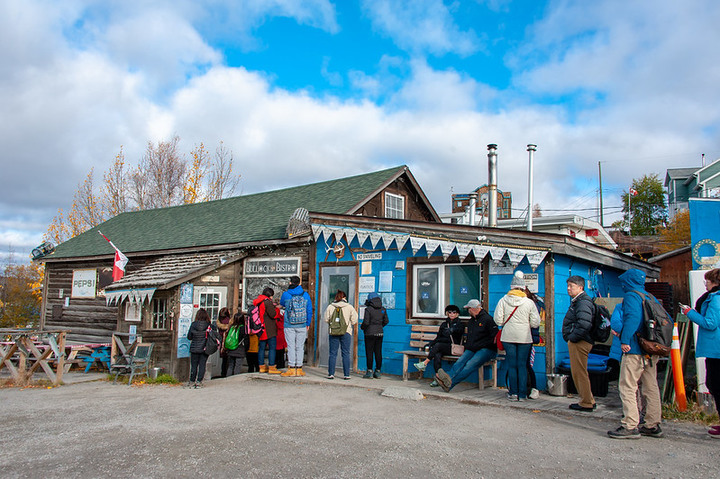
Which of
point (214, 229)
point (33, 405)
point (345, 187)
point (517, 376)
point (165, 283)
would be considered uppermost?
point (345, 187)

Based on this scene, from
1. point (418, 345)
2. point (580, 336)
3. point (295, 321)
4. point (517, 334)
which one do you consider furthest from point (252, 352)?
point (580, 336)

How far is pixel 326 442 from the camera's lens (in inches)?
237

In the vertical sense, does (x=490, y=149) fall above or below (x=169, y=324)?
above

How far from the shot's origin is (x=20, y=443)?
20.4 ft

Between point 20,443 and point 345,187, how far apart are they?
11593mm

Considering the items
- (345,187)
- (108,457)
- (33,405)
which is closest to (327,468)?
(108,457)

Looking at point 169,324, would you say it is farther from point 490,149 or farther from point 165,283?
point 490,149

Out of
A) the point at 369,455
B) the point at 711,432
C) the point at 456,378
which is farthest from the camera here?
the point at 456,378

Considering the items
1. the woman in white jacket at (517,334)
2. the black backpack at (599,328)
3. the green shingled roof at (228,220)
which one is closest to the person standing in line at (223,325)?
the green shingled roof at (228,220)

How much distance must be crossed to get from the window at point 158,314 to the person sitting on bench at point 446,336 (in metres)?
6.69

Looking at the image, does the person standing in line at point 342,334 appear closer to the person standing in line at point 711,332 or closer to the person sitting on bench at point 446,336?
the person sitting on bench at point 446,336

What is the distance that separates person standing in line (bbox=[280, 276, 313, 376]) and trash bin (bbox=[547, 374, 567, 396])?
4693 mm

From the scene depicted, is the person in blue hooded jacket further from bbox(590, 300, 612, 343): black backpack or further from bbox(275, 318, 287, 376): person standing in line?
bbox(275, 318, 287, 376): person standing in line

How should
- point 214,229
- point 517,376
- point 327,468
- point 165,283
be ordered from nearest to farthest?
point 327,468
point 517,376
point 165,283
point 214,229
